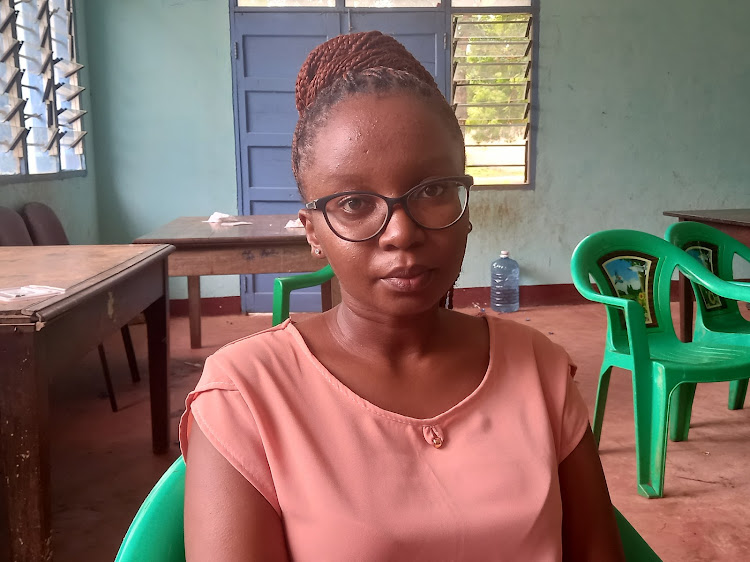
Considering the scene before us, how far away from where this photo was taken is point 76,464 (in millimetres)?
Answer: 2721

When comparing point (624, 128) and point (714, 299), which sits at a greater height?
point (624, 128)

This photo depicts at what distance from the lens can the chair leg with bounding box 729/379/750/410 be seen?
10.6ft

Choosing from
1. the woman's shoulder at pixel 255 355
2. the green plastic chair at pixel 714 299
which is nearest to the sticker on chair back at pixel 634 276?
the green plastic chair at pixel 714 299

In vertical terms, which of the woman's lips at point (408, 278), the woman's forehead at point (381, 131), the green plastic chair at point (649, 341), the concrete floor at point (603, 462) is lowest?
the concrete floor at point (603, 462)

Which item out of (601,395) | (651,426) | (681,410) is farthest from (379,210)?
(681,410)

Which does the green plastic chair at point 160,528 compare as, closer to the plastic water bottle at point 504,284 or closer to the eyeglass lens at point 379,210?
the eyeglass lens at point 379,210

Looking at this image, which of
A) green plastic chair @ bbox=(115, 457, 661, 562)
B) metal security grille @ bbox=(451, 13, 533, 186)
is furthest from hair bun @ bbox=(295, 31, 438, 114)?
metal security grille @ bbox=(451, 13, 533, 186)

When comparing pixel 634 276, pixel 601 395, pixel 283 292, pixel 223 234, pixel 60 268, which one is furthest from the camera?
pixel 223 234

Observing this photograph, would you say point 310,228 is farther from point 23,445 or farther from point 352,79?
point 23,445

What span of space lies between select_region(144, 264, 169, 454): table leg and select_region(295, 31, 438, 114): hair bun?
2077mm

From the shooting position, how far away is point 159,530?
0.81 meters

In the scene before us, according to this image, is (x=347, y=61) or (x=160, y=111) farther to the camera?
(x=160, y=111)

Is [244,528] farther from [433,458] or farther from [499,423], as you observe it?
[499,423]

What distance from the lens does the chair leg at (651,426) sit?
2.30 m
